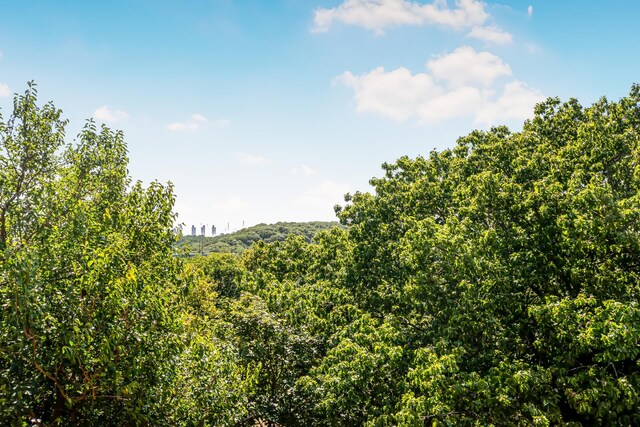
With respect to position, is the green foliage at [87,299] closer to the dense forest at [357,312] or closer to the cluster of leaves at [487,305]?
the dense forest at [357,312]

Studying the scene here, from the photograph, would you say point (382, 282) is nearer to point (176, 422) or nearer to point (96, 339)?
point (176, 422)

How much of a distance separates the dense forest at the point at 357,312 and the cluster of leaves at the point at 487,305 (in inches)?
3.0

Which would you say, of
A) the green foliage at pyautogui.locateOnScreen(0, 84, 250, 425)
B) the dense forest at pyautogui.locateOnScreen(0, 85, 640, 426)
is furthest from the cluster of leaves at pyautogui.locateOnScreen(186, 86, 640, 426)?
the green foliage at pyautogui.locateOnScreen(0, 84, 250, 425)

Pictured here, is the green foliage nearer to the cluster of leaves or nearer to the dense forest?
the dense forest

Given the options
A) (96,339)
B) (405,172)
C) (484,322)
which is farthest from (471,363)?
(405,172)

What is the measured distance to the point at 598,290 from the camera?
40.8ft

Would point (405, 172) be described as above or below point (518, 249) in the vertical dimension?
above

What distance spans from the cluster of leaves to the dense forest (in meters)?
0.08

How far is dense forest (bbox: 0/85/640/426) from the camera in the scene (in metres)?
9.01

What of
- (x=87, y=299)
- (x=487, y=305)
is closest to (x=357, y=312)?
(x=487, y=305)

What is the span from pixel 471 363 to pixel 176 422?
9117mm

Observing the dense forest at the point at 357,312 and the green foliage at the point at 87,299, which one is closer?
the green foliage at the point at 87,299

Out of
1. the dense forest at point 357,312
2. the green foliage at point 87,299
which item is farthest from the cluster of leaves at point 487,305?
the green foliage at point 87,299

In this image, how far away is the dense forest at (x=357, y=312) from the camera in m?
9.01
